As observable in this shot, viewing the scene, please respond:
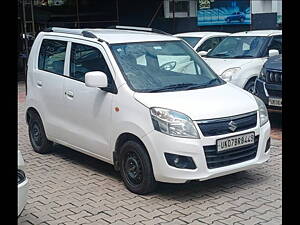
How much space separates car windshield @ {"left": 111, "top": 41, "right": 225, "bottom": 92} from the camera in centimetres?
553

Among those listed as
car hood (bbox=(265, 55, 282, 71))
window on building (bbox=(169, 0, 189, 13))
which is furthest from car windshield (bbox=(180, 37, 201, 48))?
window on building (bbox=(169, 0, 189, 13))

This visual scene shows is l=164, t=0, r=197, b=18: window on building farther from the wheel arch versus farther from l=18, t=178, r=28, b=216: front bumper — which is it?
l=18, t=178, r=28, b=216: front bumper

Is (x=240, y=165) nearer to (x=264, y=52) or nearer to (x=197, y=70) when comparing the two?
(x=197, y=70)

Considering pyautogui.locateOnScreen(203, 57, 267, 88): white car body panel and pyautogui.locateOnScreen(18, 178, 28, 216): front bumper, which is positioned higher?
pyautogui.locateOnScreen(203, 57, 267, 88): white car body panel

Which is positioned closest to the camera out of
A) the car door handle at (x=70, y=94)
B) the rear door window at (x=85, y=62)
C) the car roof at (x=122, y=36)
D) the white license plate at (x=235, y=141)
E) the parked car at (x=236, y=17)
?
the white license plate at (x=235, y=141)

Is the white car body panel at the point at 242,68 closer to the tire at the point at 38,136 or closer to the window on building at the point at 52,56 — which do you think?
the window on building at the point at 52,56

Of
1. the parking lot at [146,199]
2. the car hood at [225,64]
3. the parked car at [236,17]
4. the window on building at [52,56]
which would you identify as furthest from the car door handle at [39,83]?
the parked car at [236,17]

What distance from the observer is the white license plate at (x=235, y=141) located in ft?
16.3

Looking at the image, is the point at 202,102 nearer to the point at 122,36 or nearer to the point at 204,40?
the point at 122,36

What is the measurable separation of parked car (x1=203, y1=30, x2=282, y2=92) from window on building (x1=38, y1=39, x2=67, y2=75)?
143 inches

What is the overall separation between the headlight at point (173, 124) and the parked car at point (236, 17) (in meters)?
12.0

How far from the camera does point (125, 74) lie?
5559mm
